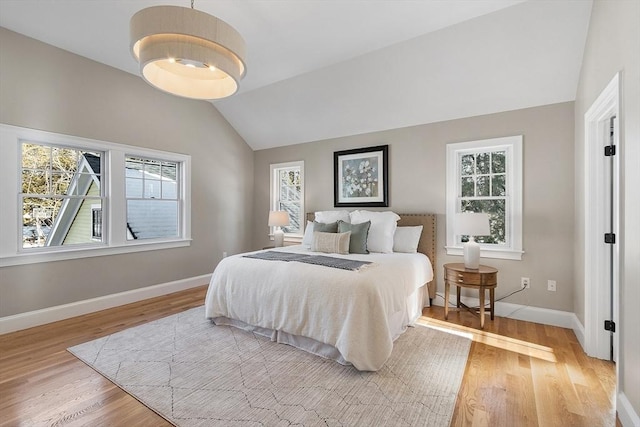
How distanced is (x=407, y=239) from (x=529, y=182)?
4.77 ft

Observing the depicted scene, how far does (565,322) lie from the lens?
10.3 ft

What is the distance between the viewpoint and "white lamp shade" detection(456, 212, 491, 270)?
10.3 feet

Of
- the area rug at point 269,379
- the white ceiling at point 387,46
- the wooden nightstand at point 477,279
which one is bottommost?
the area rug at point 269,379

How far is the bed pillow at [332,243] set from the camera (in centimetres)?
354

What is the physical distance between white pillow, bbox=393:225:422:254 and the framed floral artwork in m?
0.60

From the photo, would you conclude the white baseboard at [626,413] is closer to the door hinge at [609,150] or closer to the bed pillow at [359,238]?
the door hinge at [609,150]

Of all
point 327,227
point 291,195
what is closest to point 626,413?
point 327,227

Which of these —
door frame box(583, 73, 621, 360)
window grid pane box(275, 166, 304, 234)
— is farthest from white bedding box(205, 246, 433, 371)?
window grid pane box(275, 166, 304, 234)

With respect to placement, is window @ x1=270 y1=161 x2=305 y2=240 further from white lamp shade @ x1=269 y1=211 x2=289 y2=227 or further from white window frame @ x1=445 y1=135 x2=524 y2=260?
white window frame @ x1=445 y1=135 x2=524 y2=260

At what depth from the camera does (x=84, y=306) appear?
3.56 m

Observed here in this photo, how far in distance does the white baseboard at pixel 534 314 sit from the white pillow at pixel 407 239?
935 millimetres

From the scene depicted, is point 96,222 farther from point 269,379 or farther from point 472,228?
point 472,228

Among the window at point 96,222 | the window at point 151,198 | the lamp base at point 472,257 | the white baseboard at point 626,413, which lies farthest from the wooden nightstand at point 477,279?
the window at point 96,222

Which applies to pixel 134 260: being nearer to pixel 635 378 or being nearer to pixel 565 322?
pixel 635 378
